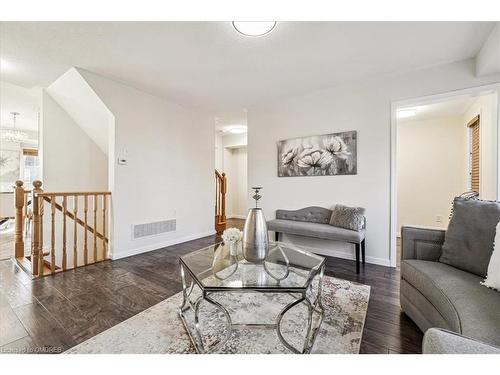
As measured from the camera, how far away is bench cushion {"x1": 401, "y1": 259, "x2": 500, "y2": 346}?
2.99 feet

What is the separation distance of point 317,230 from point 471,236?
1.46 meters

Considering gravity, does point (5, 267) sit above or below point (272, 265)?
below

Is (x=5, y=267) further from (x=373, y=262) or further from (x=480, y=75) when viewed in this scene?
(x=480, y=75)

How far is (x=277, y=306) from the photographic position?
175 centimetres

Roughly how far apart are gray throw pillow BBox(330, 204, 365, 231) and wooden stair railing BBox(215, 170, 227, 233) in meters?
2.62

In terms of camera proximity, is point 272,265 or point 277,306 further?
point 277,306

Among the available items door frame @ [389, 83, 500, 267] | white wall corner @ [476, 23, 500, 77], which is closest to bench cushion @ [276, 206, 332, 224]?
door frame @ [389, 83, 500, 267]

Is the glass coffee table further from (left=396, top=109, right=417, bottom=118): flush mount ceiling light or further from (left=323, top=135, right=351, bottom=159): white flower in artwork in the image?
(left=396, top=109, right=417, bottom=118): flush mount ceiling light

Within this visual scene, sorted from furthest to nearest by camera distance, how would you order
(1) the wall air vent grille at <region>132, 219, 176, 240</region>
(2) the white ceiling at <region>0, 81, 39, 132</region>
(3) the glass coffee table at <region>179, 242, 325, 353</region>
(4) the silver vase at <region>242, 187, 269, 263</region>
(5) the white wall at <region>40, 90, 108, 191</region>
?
(2) the white ceiling at <region>0, 81, 39, 132</region> < (5) the white wall at <region>40, 90, 108, 191</region> < (1) the wall air vent grille at <region>132, 219, 176, 240</region> < (4) the silver vase at <region>242, 187, 269, 263</region> < (3) the glass coffee table at <region>179, 242, 325, 353</region>

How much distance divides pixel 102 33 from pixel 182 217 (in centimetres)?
274

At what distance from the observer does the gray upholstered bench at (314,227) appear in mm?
2510

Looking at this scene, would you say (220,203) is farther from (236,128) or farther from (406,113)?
(406,113)
